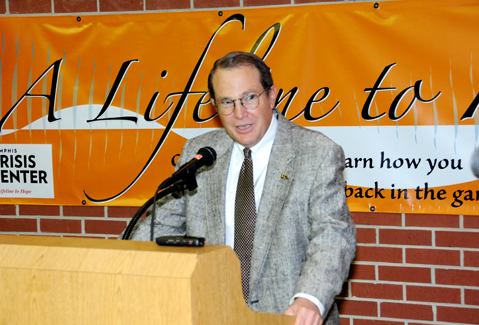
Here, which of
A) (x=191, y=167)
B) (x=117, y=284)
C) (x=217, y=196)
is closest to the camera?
(x=117, y=284)

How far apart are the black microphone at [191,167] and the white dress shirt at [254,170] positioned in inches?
16.5

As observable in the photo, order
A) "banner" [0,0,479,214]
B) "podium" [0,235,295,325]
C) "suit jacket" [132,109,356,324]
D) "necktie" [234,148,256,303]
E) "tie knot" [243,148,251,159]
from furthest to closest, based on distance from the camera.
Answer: "banner" [0,0,479,214], "tie knot" [243,148,251,159], "necktie" [234,148,256,303], "suit jacket" [132,109,356,324], "podium" [0,235,295,325]

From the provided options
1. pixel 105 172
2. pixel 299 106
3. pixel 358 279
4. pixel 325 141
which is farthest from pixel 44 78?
pixel 358 279

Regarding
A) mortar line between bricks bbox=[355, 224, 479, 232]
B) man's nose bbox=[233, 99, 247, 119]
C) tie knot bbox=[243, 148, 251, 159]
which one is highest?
man's nose bbox=[233, 99, 247, 119]

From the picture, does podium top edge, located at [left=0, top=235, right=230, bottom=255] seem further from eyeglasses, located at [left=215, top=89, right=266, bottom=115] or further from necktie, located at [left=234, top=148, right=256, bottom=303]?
eyeglasses, located at [left=215, top=89, right=266, bottom=115]

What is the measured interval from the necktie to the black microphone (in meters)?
0.40

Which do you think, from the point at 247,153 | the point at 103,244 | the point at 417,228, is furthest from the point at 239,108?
the point at 417,228

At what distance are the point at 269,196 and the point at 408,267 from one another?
1318 mm

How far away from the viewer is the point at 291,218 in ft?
5.38

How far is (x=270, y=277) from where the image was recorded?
5.38ft

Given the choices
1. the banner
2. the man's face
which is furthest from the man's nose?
the banner

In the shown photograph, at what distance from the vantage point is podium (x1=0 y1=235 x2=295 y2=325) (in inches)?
35.1

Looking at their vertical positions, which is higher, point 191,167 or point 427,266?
point 191,167

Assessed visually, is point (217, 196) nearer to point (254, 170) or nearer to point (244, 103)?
point (254, 170)
